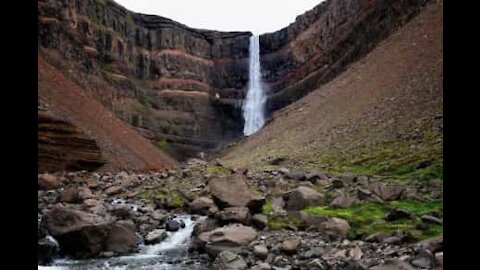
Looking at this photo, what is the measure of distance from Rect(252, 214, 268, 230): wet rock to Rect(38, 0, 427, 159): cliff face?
1072 inches

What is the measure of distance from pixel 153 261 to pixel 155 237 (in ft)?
4.99

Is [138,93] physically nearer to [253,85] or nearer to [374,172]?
[253,85]

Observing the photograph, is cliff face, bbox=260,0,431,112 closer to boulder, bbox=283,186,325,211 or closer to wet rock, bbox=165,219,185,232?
boulder, bbox=283,186,325,211

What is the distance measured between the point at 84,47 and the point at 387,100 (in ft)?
95.1

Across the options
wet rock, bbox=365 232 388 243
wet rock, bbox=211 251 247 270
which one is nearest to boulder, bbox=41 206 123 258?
wet rock, bbox=211 251 247 270

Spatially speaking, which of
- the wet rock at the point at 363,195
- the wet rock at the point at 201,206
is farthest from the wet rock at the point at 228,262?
the wet rock at the point at 201,206

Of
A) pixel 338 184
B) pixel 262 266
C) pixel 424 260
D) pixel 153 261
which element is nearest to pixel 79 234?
pixel 153 261

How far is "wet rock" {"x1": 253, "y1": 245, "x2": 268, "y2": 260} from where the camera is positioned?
29.9 ft

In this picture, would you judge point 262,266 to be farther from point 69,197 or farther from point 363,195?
point 69,197

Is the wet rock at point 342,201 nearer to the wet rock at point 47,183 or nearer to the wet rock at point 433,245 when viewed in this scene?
the wet rock at point 433,245

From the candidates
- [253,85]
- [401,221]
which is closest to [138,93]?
[253,85]

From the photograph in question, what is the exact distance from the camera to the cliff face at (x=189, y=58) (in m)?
41.3

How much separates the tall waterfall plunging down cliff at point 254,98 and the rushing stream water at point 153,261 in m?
45.5

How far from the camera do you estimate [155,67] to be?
59.5m
